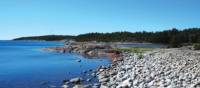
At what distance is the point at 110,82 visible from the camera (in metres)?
23.8

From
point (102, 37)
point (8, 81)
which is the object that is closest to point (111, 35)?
point (102, 37)

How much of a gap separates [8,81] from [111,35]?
6727 inches

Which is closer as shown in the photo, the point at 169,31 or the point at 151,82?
the point at 151,82

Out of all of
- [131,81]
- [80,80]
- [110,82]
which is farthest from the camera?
[80,80]

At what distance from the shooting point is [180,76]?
21.7 metres

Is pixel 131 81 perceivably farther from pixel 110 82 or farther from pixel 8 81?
pixel 8 81

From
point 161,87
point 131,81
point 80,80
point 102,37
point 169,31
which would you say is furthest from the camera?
point 102,37

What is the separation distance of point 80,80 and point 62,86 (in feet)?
8.13

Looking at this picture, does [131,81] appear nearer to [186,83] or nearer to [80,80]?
[186,83]

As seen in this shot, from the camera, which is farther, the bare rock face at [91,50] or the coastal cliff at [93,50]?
the bare rock face at [91,50]

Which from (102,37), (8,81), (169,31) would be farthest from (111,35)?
(8,81)

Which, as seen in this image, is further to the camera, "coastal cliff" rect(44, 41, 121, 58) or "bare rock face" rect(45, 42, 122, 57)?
"bare rock face" rect(45, 42, 122, 57)

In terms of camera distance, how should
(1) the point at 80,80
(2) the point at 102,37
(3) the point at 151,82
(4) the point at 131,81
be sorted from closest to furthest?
(3) the point at 151,82 → (4) the point at 131,81 → (1) the point at 80,80 → (2) the point at 102,37

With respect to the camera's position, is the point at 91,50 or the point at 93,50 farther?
the point at 91,50
